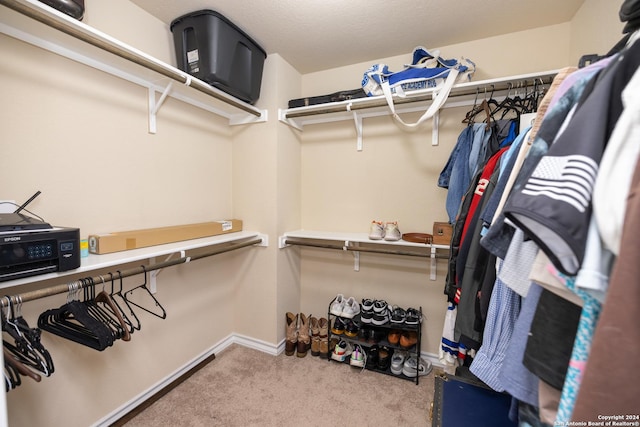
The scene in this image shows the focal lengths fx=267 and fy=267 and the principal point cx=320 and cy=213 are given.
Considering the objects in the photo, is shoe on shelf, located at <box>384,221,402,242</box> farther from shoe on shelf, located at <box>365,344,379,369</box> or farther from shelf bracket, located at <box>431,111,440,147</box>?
A: shoe on shelf, located at <box>365,344,379,369</box>

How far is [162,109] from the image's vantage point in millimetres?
1685

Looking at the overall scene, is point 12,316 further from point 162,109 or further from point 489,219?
point 489,219

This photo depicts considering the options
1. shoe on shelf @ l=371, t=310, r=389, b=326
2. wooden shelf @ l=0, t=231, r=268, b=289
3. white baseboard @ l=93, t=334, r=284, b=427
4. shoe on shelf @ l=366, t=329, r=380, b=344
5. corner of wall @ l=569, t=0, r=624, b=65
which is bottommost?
white baseboard @ l=93, t=334, r=284, b=427

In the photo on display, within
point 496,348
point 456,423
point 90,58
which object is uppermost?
point 90,58

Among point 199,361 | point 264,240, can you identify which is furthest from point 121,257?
point 199,361

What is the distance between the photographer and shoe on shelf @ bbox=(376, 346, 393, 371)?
76.4 inches

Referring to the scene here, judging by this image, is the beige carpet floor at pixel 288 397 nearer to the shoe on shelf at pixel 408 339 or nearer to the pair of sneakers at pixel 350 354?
the pair of sneakers at pixel 350 354

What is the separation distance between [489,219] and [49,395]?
6.57 feet

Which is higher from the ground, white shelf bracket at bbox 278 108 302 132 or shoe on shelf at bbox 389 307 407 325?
white shelf bracket at bbox 278 108 302 132

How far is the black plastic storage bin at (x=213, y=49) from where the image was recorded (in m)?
1.53

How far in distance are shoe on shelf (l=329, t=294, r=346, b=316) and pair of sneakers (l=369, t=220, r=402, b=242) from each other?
59 cm

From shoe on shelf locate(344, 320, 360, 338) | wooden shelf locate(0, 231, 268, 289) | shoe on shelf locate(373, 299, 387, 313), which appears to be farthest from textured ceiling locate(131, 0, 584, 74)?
shoe on shelf locate(344, 320, 360, 338)

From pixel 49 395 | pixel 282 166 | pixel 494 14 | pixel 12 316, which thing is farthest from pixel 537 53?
pixel 49 395

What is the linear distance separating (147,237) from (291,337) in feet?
4.34
